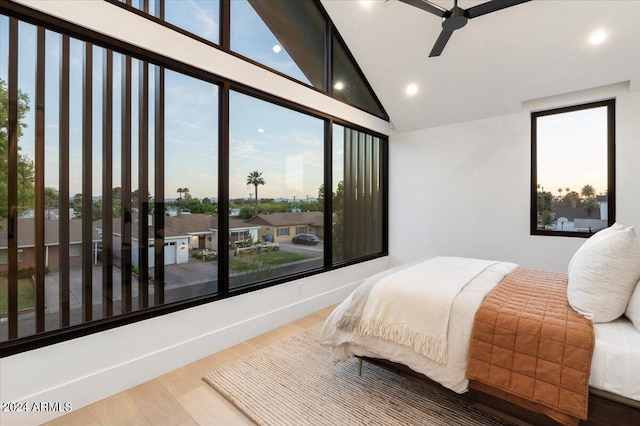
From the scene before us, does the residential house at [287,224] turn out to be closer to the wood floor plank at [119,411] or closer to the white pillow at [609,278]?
the wood floor plank at [119,411]

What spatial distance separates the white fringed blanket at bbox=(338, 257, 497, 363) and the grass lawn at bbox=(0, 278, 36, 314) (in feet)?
6.26

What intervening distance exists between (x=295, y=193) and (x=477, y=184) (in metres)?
2.45

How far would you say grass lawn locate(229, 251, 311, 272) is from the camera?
9.33 feet

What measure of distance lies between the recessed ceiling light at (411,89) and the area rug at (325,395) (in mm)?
3289

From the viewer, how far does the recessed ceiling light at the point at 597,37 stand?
8.89ft

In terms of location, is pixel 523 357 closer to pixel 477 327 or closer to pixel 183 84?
pixel 477 327

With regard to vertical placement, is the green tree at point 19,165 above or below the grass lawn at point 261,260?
above

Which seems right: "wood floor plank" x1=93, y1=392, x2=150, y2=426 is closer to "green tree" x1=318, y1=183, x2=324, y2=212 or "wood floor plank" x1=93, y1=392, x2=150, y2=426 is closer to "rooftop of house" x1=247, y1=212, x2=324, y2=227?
"rooftop of house" x1=247, y1=212, x2=324, y2=227

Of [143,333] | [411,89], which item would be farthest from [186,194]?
[411,89]

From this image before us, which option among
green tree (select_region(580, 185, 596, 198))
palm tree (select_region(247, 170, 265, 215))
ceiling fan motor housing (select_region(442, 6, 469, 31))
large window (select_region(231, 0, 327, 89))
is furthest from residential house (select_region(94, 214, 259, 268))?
green tree (select_region(580, 185, 596, 198))

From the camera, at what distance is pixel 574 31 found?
108 inches

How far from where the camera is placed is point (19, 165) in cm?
176

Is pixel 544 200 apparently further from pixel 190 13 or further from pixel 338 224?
pixel 190 13

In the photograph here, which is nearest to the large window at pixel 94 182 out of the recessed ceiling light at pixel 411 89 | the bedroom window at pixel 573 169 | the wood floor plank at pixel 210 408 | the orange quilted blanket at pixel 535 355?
the wood floor plank at pixel 210 408
